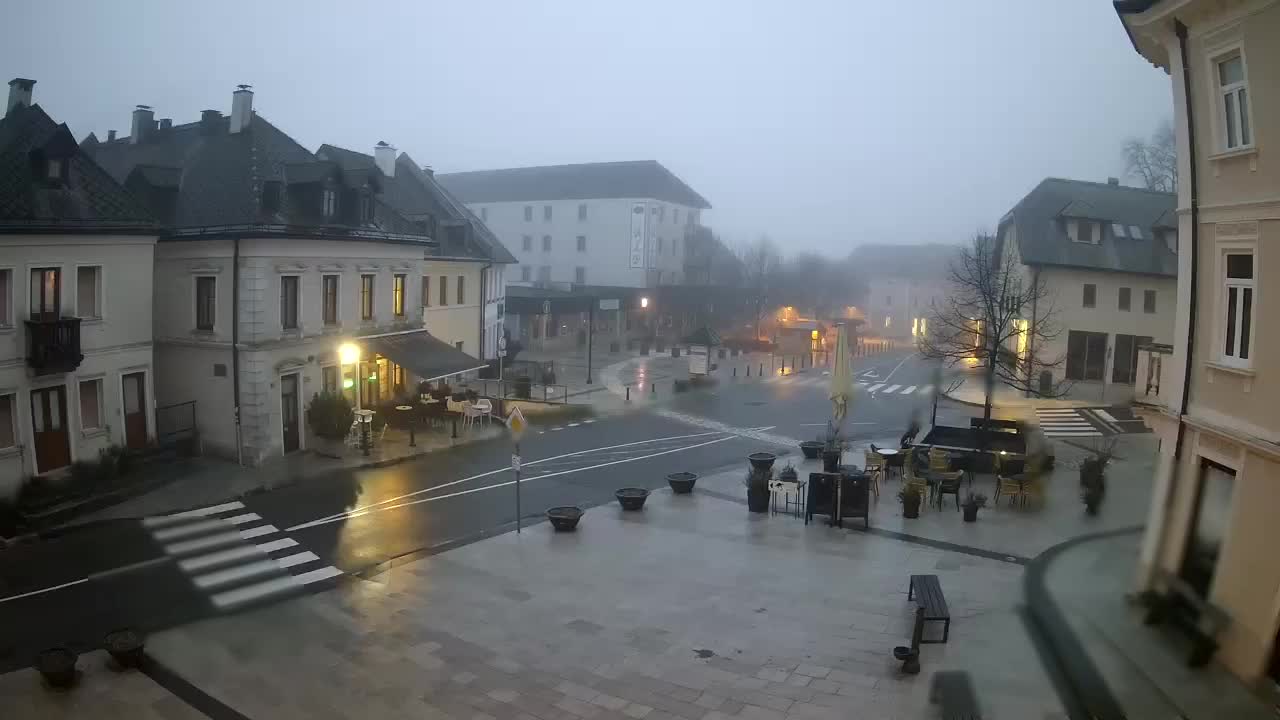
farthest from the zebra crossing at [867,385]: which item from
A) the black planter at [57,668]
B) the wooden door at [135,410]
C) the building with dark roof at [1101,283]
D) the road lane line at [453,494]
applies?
the black planter at [57,668]

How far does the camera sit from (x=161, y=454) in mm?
23391

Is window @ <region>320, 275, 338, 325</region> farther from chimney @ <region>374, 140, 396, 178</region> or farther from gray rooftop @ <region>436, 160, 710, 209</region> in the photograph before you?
gray rooftop @ <region>436, 160, 710, 209</region>

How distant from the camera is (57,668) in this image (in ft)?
35.4

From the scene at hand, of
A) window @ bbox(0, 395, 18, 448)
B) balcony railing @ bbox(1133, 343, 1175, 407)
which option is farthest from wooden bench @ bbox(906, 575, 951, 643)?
window @ bbox(0, 395, 18, 448)

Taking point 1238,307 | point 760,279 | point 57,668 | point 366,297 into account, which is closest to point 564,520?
point 57,668

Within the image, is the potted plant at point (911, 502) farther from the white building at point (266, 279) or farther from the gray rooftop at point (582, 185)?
the gray rooftop at point (582, 185)

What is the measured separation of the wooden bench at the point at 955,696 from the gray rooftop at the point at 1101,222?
108 ft

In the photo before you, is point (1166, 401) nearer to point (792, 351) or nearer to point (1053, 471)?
point (1053, 471)

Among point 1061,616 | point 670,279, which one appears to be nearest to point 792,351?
point 670,279

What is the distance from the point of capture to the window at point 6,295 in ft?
63.3

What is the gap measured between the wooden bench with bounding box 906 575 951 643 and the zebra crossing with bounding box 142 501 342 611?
979cm

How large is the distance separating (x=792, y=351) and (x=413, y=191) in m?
29.1

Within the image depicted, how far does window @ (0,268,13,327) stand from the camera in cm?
1929

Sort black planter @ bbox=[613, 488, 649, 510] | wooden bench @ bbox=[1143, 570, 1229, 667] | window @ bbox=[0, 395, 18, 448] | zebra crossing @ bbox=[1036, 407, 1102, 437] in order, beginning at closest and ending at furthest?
wooden bench @ bbox=[1143, 570, 1229, 667] → window @ bbox=[0, 395, 18, 448] → black planter @ bbox=[613, 488, 649, 510] → zebra crossing @ bbox=[1036, 407, 1102, 437]
